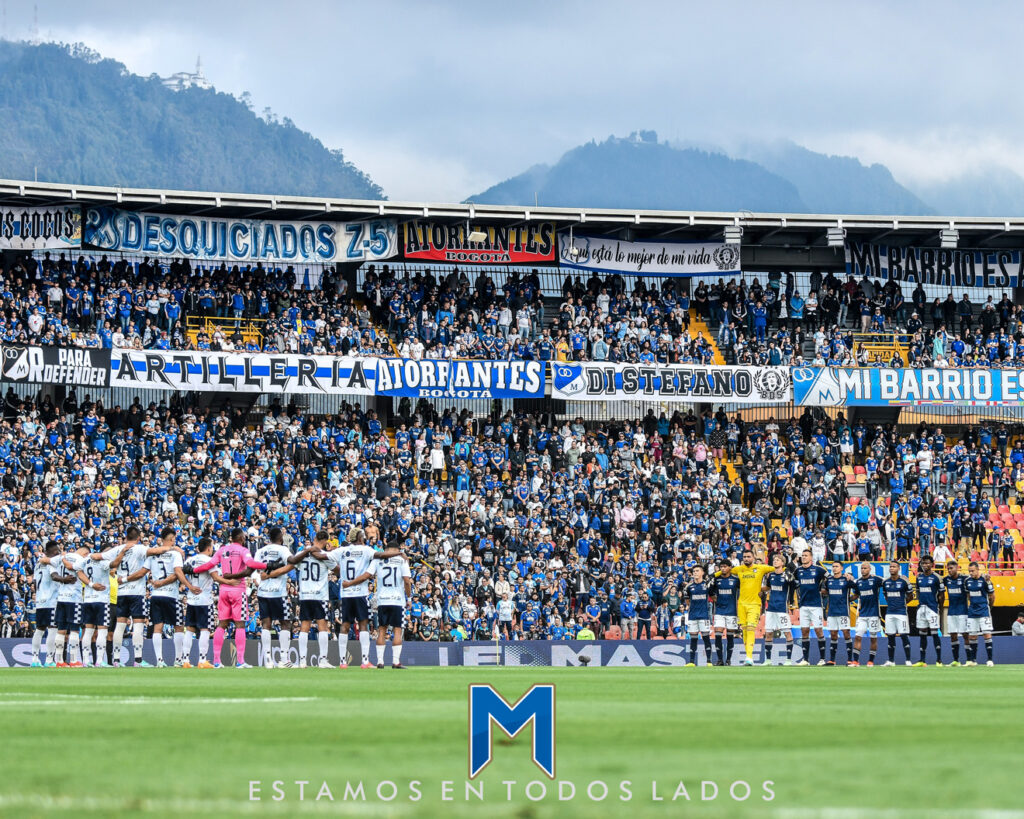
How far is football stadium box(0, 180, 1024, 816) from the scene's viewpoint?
21375 mm

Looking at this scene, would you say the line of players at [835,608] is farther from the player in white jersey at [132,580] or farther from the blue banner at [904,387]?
the blue banner at [904,387]

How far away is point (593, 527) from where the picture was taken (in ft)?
118

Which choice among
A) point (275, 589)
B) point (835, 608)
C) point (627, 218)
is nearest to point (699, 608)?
point (835, 608)

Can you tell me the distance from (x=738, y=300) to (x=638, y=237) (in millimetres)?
3663

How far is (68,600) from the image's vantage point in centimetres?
2202

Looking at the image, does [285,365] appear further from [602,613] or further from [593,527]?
[602,613]

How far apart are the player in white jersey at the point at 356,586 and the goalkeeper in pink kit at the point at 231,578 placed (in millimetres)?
1205

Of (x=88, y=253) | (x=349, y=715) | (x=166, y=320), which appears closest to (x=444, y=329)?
(x=166, y=320)

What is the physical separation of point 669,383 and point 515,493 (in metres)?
6.90

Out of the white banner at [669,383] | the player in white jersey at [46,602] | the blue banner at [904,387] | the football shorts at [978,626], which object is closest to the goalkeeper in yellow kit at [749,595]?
the football shorts at [978,626]

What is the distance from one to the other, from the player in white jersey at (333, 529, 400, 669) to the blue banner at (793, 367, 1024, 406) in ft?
77.4

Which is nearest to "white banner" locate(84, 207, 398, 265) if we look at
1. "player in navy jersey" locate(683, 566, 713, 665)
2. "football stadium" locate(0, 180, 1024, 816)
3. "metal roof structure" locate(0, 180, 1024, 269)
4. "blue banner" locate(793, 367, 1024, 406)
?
"football stadium" locate(0, 180, 1024, 816)

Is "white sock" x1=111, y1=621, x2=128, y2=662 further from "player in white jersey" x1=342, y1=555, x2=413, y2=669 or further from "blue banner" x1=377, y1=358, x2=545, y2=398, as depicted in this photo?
"blue banner" x1=377, y1=358, x2=545, y2=398

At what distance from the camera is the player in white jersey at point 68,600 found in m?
21.5
